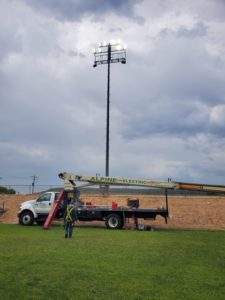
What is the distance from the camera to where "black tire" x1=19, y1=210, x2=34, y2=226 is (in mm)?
27641

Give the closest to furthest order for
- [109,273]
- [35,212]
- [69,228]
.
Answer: [109,273] → [69,228] → [35,212]

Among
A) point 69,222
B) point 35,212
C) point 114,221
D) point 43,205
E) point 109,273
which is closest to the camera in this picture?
point 109,273

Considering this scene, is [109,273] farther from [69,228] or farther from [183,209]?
[183,209]

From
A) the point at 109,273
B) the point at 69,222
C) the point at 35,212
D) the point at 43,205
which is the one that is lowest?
the point at 109,273

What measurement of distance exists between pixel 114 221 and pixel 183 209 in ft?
30.8

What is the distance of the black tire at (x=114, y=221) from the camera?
87.5 feet

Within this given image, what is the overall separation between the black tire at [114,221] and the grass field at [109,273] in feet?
38.7

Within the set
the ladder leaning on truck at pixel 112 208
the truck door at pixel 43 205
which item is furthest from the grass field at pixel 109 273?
the truck door at pixel 43 205

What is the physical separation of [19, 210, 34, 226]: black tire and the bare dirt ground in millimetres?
4871

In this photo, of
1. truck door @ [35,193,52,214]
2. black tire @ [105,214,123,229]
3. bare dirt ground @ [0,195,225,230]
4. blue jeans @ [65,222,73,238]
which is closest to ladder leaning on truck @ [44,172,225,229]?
black tire @ [105,214,123,229]

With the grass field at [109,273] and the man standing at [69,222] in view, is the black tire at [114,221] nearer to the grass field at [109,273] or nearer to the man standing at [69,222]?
the man standing at [69,222]

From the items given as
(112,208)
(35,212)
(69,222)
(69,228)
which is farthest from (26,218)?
(69,222)

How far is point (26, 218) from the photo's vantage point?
90.9 feet

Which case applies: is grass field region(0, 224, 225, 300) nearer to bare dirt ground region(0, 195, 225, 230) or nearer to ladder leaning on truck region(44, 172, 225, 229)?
ladder leaning on truck region(44, 172, 225, 229)
